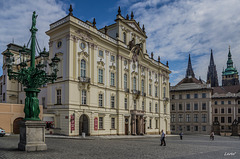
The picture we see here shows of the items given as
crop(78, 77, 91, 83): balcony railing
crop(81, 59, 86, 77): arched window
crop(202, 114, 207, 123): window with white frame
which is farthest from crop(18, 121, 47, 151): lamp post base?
crop(202, 114, 207, 123): window with white frame

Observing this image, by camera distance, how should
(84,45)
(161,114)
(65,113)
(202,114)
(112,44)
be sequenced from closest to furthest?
(65,113) < (84,45) < (112,44) < (161,114) < (202,114)

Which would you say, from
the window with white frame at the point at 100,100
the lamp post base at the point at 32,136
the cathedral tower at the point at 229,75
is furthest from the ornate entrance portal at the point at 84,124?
the cathedral tower at the point at 229,75

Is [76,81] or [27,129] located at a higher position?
[76,81]

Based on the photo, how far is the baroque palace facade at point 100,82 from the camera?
35.2 metres

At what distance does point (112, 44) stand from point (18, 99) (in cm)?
2207

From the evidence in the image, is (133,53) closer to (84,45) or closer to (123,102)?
(123,102)

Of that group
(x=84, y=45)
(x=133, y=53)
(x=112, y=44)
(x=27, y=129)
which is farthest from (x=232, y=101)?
(x=27, y=129)

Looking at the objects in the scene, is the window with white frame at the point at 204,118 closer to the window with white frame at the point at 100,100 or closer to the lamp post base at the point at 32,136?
the window with white frame at the point at 100,100

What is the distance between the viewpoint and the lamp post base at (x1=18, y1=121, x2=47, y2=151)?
16.4 m

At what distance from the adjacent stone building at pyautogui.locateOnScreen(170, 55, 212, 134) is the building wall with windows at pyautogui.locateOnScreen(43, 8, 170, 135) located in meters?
24.0

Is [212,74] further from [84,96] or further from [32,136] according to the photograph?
[32,136]

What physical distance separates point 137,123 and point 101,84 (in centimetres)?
1299

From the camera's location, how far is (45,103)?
3934cm

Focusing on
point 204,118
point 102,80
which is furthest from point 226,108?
point 102,80
